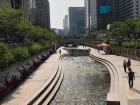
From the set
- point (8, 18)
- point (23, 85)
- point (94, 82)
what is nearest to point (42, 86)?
point (23, 85)

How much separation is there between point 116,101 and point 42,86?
10.7 m

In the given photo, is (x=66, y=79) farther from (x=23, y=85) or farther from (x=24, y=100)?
(x=24, y=100)

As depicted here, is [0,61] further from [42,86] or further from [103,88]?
[103,88]

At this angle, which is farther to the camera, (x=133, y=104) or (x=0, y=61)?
A: (x=0, y=61)

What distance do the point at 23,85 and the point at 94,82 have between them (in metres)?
10.3

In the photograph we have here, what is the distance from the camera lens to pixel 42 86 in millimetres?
32188

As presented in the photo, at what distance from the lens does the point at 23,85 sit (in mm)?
32875

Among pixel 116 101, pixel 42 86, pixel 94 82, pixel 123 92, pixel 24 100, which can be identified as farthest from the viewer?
pixel 94 82

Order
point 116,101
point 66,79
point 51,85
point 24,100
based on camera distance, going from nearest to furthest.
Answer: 1. point 116,101
2. point 24,100
3. point 51,85
4. point 66,79

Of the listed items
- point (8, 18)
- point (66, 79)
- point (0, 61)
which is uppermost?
point (8, 18)

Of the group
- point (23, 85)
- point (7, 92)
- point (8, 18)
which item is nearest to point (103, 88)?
point (23, 85)

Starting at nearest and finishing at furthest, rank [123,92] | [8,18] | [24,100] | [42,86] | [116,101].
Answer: [116,101], [24,100], [123,92], [42,86], [8,18]

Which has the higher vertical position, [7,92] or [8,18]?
[8,18]

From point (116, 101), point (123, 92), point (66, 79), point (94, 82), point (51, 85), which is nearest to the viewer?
point (116, 101)
